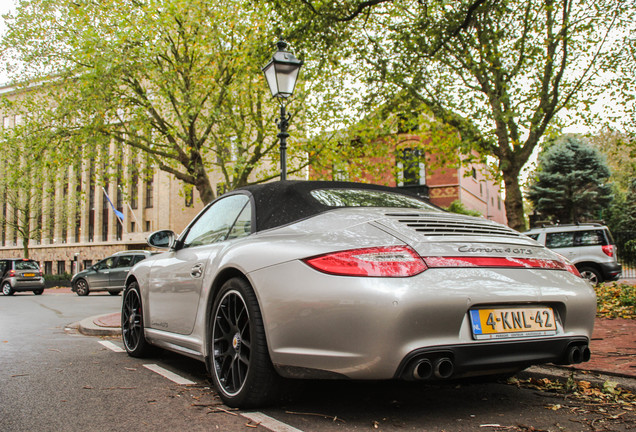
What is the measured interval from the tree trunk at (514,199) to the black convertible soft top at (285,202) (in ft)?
38.4

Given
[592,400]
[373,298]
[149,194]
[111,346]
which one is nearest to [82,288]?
[111,346]

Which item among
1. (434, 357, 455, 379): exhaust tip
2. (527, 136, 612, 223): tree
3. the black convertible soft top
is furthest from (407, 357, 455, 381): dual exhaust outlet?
(527, 136, 612, 223): tree

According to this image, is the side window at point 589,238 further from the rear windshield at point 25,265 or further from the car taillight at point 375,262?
the rear windshield at point 25,265

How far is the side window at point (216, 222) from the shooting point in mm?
4055

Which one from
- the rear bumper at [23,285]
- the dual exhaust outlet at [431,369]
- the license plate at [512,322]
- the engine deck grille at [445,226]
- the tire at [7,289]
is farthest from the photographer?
the tire at [7,289]

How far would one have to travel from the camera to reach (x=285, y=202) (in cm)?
362

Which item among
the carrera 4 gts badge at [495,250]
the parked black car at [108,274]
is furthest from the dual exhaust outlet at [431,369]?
the parked black car at [108,274]

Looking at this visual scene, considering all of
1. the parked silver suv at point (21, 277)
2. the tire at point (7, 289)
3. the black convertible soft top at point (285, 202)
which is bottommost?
the tire at point (7, 289)

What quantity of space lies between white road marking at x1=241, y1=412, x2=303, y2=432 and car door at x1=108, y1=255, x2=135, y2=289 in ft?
68.8

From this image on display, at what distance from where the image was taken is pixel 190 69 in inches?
666

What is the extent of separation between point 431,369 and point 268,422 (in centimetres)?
96

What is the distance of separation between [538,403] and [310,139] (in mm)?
16048

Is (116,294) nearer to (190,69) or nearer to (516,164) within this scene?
(190,69)

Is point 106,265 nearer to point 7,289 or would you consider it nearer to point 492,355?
point 7,289
